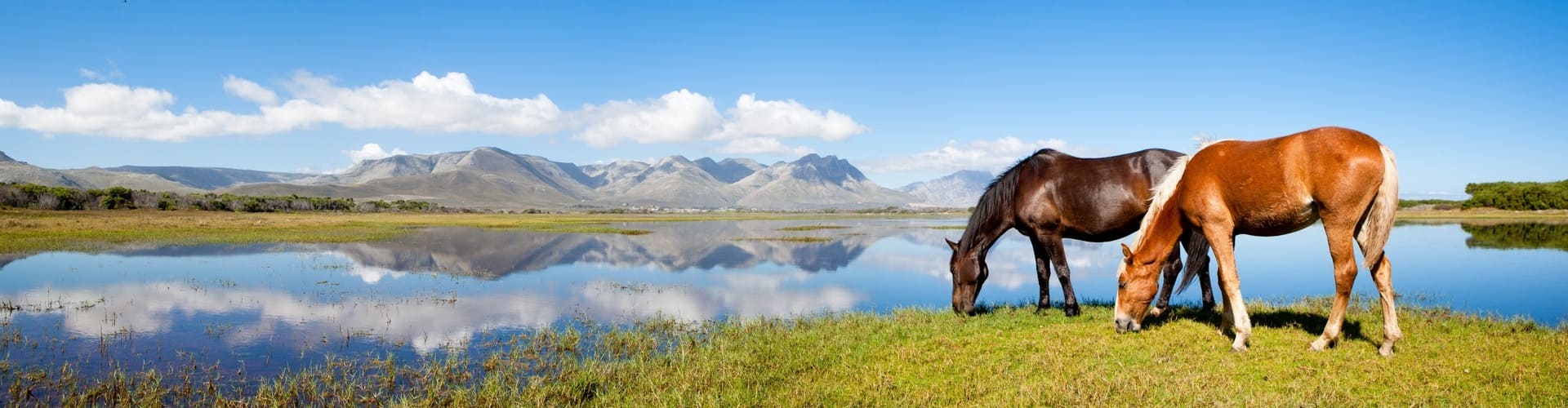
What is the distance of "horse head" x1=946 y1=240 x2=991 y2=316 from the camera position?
1037 centimetres

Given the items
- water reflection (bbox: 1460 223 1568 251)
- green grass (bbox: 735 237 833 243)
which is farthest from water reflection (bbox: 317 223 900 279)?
water reflection (bbox: 1460 223 1568 251)

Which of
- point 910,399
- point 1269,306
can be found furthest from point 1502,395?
point 1269,306

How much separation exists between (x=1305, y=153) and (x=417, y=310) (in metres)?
14.3

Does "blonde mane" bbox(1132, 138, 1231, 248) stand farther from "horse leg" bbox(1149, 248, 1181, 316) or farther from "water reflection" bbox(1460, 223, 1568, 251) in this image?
"water reflection" bbox(1460, 223, 1568, 251)

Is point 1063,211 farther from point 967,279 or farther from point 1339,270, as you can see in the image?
point 1339,270

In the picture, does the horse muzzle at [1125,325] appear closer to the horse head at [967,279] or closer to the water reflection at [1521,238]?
the horse head at [967,279]

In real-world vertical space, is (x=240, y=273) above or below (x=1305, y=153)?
below

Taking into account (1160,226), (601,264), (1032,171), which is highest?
(1032,171)

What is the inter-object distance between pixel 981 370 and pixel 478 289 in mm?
14154

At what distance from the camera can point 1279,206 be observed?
6578 mm

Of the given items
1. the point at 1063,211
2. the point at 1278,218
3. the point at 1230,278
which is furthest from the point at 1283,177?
Answer: the point at 1063,211

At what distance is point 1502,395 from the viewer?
5.27 meters

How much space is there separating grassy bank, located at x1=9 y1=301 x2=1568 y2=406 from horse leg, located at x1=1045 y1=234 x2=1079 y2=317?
21cm

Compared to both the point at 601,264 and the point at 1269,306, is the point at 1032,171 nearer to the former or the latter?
the point at 1269,306
